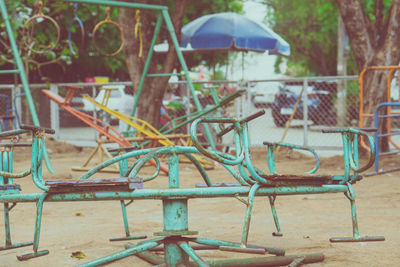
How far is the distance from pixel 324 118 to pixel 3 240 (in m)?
11.1

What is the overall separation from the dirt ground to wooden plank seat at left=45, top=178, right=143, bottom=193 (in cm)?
66

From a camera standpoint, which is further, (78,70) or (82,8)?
(78,70)

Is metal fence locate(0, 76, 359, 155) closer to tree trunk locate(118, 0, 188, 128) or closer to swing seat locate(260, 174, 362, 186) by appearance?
tree trunk locate(118, 0, 188, 128)

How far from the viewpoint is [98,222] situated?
5.41 m

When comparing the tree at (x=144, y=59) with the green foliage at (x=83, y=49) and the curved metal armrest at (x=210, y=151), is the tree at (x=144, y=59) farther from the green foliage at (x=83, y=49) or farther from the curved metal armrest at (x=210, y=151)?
the green foliage at (x=83, y=49)

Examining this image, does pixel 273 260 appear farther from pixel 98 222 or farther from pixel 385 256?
pixel 98 222

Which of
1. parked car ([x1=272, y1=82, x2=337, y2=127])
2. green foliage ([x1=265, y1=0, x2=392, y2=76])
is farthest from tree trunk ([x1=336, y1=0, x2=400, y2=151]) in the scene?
green foliage ([x1=265, y1=0, x2=392, y2=76])

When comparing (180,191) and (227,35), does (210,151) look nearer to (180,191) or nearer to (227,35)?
(180,191)

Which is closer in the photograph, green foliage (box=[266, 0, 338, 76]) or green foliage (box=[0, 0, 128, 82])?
green foliage (box=[0, 0, 128, 82])

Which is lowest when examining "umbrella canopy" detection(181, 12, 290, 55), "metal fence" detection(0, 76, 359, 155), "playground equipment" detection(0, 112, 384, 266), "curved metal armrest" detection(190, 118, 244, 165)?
"metal fence" detection(0, 76, 359, 155)

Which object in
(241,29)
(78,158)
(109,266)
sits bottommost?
(78,158)

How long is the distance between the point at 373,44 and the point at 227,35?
13.0 feet

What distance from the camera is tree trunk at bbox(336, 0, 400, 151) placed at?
9.84 m

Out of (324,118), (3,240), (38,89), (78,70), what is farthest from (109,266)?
(78,70)
